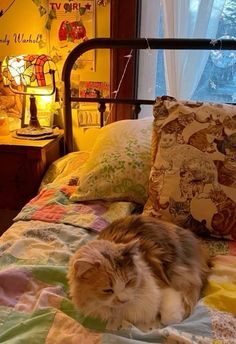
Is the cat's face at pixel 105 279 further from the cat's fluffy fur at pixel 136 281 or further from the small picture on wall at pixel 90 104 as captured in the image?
the small picture on wall at pixel 90 104

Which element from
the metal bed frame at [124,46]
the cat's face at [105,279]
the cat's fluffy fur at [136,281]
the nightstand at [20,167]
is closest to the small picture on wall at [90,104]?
the metal bed frame at [124,46]

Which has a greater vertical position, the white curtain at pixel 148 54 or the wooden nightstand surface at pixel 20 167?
the white curtain at pixel 148 54

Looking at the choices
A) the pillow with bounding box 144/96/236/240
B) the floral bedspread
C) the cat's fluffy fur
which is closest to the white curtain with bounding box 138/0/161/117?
the pillow with bounding box 144/96/236/240

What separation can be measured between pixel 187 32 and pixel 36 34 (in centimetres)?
81

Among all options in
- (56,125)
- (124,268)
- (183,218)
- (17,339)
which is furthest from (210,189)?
(56,125)

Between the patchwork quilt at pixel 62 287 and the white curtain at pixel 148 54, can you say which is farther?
the white curtain at pixel 148 54

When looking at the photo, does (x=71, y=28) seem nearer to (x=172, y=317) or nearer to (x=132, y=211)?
(x=132, y=211)

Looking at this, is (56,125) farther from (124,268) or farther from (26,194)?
(124,268)

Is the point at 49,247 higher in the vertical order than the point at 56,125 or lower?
lower

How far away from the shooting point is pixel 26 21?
6.38ft

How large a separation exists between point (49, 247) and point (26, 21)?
1.39 m

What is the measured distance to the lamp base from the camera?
5.85 feet

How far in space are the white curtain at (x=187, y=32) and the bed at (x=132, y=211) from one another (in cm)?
19

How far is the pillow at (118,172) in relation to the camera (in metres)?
1.33
